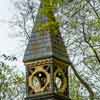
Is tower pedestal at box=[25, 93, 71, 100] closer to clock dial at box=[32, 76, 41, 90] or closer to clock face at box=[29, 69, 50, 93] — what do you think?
clock face at box=[29, 69, 50, 93]

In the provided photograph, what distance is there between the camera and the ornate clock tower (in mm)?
20031

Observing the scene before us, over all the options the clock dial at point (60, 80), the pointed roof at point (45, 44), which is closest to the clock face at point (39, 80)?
the clock dial at point (60, 80)

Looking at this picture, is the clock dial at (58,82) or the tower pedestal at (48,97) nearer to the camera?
the tower pedestal at (48,97)

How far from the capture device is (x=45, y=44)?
67.6 ft

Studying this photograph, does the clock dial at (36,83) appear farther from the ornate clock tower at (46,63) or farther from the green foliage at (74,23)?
the green foliage at (74,23)

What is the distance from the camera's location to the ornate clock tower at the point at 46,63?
2003 cm

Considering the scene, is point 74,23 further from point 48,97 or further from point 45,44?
point 48,97

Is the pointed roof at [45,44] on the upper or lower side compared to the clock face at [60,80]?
upper

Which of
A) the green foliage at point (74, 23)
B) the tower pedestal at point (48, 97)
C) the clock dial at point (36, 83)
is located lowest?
the tower pedestal at point (48, 97)

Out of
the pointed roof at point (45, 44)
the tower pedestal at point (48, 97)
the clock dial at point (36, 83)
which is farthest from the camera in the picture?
the pointed roof at point (45, 44)

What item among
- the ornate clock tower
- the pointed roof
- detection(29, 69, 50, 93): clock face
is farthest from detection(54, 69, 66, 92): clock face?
the pointed roof

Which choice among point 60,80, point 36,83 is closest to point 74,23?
point 60,80

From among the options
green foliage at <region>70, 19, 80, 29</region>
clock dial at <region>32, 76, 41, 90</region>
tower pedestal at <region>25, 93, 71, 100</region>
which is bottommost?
tower pedestal at <region>25, 93, 71, 100</region>

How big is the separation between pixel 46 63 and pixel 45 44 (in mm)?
816
